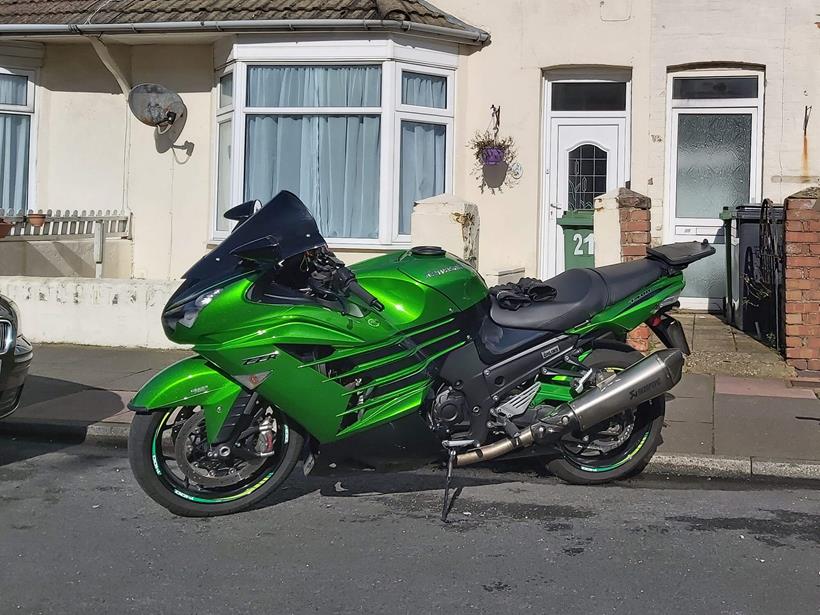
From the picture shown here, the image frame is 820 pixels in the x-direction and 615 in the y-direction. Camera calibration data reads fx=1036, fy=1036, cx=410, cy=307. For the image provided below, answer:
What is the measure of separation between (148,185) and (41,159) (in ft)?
4.81

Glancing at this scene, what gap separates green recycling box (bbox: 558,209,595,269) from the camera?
10766mm

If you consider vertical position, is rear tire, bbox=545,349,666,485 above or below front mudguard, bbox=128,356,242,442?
below

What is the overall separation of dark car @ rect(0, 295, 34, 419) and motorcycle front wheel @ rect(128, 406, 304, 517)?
1424 millimetres

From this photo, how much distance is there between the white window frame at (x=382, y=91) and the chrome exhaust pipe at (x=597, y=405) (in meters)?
6.39

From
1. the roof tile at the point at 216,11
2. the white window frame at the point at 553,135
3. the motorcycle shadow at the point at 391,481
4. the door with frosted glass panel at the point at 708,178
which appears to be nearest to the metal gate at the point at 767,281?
the door with frosted glass panel at the point at 708,178

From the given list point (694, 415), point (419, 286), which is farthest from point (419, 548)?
point (694, 415)

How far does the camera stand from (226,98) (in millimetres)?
12367

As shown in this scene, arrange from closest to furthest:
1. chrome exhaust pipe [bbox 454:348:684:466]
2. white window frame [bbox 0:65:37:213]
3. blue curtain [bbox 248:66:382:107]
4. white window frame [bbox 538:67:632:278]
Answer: chrome exhaust pipe [bbox 454:348:684:466]
blue curtain [bbox 248:66:382:107]
white window frame [bbox 538:67:632:278]
white window frame [bbox 0:65:37:213]

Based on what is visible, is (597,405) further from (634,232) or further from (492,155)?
(492,155)

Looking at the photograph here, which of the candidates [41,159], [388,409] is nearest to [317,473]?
[388,409]

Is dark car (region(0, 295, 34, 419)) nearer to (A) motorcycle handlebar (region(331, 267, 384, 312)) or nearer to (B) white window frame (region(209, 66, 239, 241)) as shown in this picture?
(A) motorcycle handlebar (region(331, 267, 384, 312))

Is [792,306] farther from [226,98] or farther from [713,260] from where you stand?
[226,98]

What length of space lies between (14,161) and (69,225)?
60.1 inches

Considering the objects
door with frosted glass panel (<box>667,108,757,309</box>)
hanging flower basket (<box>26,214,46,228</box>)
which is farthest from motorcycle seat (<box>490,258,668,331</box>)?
hanging flower basket (<box>26,214,46,228</box>)
